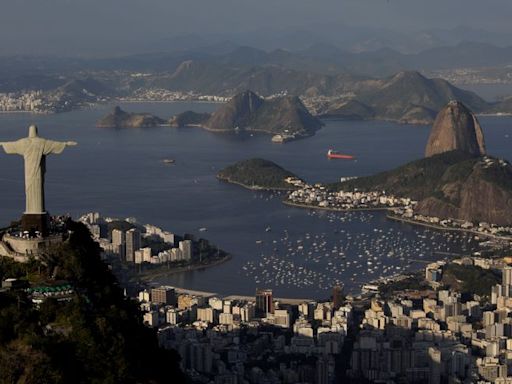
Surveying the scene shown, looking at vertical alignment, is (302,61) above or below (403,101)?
above

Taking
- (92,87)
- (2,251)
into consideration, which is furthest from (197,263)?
(92,87)

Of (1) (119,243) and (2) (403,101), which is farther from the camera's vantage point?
(2) (403,101)

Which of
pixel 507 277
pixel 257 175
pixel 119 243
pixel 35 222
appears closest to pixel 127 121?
pixel 257 175

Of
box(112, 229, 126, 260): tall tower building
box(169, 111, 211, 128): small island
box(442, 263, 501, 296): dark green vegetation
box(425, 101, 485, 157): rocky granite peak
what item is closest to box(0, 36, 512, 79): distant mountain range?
box(169, 111, 211, 128): small island

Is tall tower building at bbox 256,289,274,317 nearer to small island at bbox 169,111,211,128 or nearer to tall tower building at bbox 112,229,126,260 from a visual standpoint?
tall tower building at bbox 112,229,126,260

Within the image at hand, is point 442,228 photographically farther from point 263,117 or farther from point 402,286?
point 263,117

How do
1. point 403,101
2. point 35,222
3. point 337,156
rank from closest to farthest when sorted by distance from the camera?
point 35,222, point 337,156, point 403,101

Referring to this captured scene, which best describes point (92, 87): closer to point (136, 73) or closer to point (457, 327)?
point (136, 73)

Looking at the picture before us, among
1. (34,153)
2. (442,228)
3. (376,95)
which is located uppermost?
(34,153)
